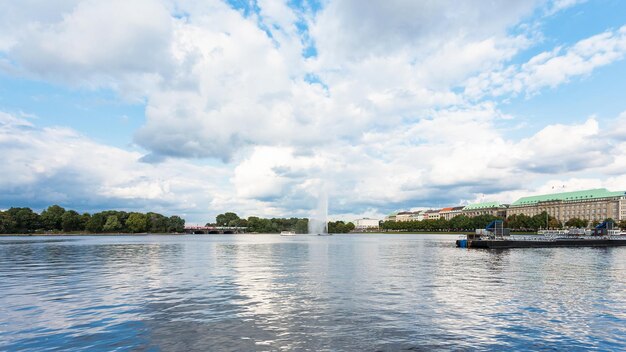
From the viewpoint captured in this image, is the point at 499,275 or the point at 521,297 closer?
the point at 521,297

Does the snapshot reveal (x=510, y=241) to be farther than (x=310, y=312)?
Yes

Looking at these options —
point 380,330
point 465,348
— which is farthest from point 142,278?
point 465,348

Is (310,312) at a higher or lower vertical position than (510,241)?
lower

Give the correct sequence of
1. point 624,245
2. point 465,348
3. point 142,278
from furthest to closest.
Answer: point 624,245, point 142,278, point 465,348

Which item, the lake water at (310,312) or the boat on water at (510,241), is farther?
the boat on water at (510,241)

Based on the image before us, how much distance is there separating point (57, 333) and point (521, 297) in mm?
30588

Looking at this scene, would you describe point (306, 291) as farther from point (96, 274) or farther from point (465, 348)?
point (96, 274)

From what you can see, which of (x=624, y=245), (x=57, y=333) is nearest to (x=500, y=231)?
(x=624, y=245)

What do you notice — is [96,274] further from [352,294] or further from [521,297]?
[521,297]

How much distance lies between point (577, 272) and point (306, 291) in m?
35.9

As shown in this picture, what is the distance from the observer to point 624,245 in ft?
424

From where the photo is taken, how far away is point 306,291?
35188mm

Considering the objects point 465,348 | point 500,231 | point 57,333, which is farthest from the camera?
point 500,231

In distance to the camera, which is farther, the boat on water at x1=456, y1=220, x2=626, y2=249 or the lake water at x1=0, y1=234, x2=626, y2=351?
the boat on water at x1=456, y1=220, x2=626, y2=249
